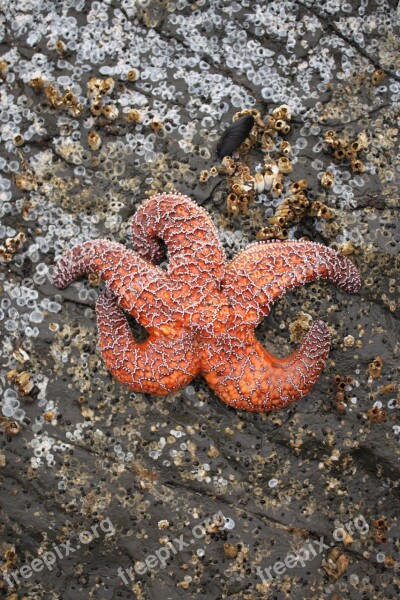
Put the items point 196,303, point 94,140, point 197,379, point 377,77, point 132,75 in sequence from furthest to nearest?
point 377,77, point 132,75, point 94,140, point 197,379, point 196,303

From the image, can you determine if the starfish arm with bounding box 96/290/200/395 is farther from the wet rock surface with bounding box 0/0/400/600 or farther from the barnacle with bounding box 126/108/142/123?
the barnacle with bounding box 126/108/142/123

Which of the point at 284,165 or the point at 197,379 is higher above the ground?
the point at 284,165

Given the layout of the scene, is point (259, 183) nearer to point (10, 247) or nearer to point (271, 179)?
point (271, 179)

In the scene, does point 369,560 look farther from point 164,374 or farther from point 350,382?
point 164,374

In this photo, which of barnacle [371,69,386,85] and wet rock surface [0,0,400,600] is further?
barnacle [371,69,386,85]

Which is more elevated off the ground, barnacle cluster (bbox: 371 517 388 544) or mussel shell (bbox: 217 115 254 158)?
mussel shell (bbox: 217 115 254 158)

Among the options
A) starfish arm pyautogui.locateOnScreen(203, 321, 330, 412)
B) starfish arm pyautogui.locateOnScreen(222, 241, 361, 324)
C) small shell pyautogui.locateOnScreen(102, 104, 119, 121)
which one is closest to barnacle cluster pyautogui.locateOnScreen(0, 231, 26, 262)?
small shell pyautogui.locateOnScreen(102, 104, 119, 121)

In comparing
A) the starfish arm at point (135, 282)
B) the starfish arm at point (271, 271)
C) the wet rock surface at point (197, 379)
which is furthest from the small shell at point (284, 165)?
the starfish arm at point (135, 282)

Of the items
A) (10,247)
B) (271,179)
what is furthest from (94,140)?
(271,179)
